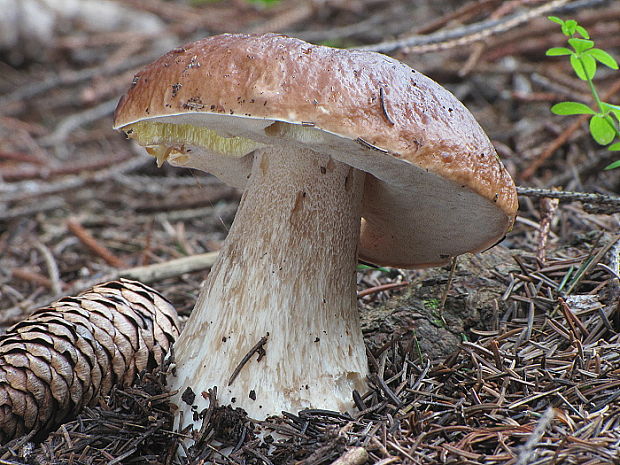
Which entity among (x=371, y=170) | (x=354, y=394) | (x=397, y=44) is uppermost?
(x=397, y=44)

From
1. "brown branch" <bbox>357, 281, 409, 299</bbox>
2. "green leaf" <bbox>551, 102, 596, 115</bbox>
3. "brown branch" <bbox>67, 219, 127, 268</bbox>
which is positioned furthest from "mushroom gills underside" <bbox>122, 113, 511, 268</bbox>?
"brown branch" <bbox>67, 219, 127, 268</bbox>

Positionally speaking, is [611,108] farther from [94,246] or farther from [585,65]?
[94,246]

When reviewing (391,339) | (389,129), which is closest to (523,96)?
(391,339)

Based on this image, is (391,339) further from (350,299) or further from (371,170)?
(371,170)

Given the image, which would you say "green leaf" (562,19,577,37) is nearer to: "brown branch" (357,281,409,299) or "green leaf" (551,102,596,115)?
"green leaf" (551,102,596,115)

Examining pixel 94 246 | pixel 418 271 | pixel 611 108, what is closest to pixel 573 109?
pixel 611 108

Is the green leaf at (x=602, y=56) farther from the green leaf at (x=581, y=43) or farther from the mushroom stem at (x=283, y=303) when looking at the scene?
the mushroom stem at (x=283, y=303)
